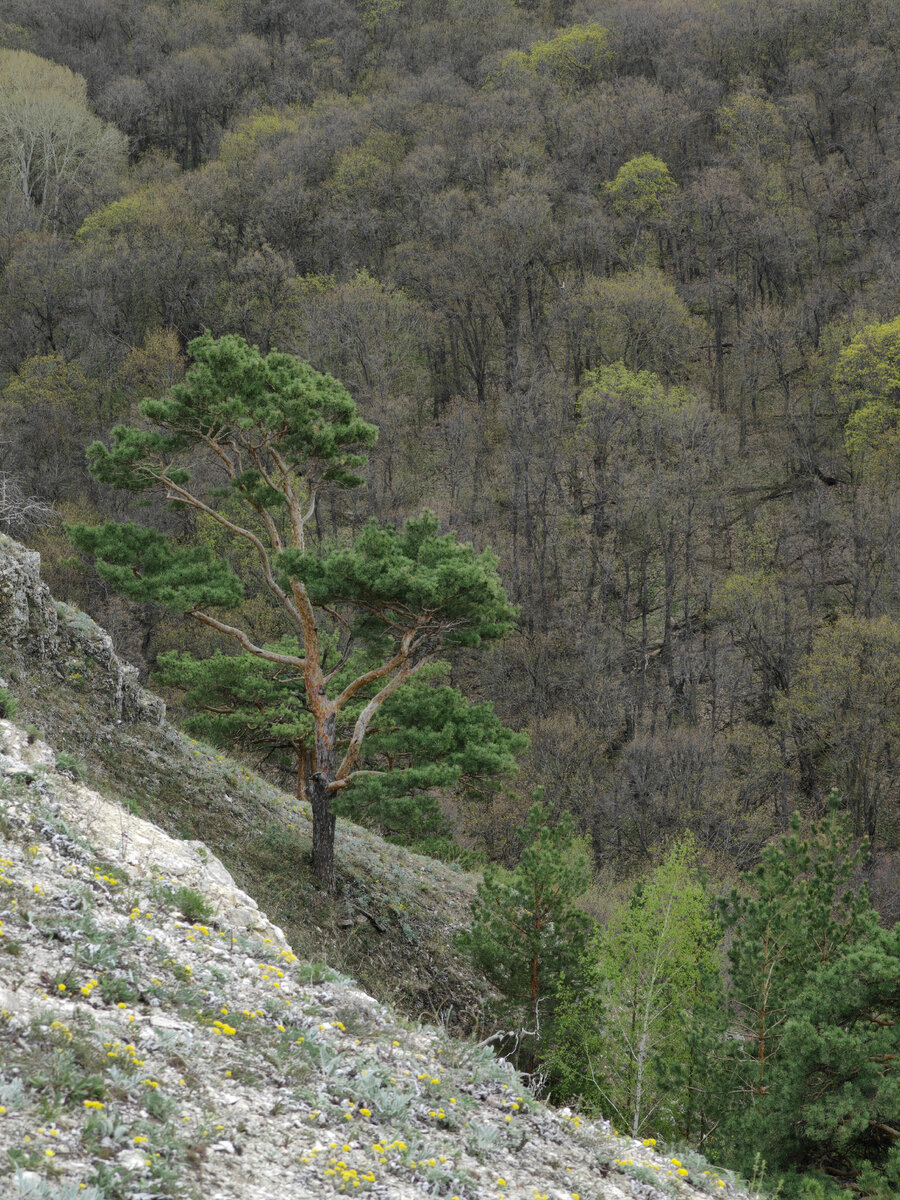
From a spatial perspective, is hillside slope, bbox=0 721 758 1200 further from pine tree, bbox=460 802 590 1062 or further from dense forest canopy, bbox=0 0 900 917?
dense forest canopy, bbox=0 0 900 917

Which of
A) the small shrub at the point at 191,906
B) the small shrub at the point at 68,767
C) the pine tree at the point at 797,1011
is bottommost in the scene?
the pine tree at the point at 797,1011

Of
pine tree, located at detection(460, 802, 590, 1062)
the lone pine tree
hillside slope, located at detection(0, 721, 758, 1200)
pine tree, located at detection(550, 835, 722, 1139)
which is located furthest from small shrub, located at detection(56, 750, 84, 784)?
pine tree, located at detection(550, 835, 722, 1139)

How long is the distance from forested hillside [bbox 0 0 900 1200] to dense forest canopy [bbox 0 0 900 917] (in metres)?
0.18

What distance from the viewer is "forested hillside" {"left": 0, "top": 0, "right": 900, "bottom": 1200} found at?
3297cm

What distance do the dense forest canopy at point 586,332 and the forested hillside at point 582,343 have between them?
0.18 meters

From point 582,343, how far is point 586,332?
627 mm

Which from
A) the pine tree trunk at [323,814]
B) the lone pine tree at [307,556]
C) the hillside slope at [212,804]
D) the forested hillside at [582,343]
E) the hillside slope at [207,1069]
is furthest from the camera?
the forested hillside at [582,343]

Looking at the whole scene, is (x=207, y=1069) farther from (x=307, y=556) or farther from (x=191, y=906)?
(x=307, y=556)

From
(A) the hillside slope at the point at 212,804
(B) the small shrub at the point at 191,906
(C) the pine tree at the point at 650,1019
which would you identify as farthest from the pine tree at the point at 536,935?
(B) the small shrub at the point at 191,906

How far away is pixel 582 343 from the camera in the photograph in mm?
47781

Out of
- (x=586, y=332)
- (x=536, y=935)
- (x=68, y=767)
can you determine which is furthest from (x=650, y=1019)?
(x=586, y=332)

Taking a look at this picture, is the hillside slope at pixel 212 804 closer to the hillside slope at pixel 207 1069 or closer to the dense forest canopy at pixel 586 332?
the hillside slope at pixel 207 1069

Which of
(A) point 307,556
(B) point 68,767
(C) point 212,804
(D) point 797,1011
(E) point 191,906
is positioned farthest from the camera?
(C) point 212,804

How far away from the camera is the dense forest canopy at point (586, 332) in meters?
33.6
